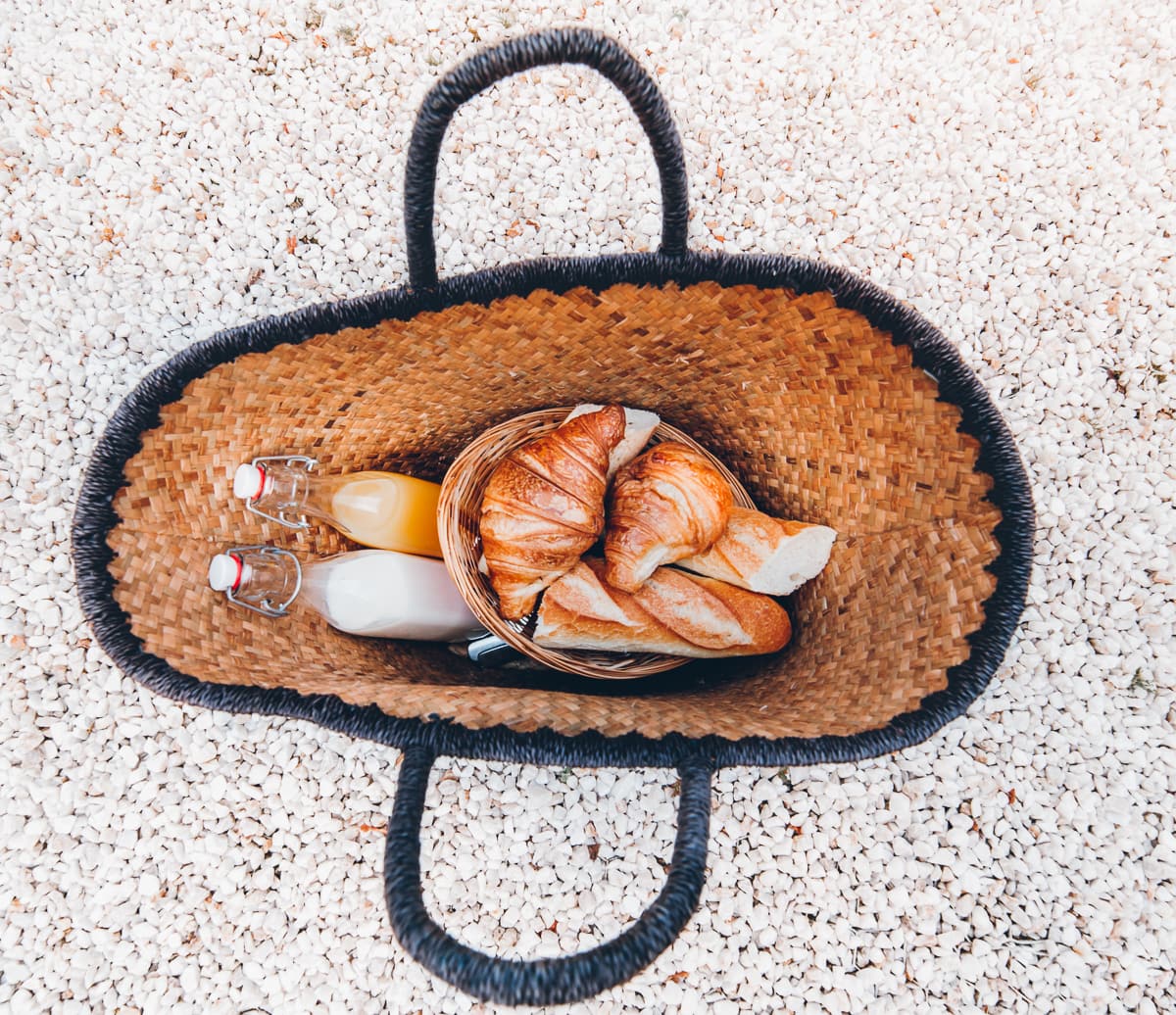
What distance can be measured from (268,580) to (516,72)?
565mm

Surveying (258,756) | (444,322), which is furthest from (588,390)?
(258,756)

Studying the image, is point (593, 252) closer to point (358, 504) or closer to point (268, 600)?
point (358, 504)

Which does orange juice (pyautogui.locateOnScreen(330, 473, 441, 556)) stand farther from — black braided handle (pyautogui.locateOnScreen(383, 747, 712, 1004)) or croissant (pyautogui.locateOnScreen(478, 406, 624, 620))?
black braided handle (pyautogui.locateOnScreen(383, 747, 712, 1004))

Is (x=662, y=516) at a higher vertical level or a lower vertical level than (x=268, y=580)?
higher

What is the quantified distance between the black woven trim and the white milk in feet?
0.64

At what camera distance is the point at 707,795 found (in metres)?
0.62

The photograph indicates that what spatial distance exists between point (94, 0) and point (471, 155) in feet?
1.79

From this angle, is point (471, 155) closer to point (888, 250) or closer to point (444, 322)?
point (444, 322)

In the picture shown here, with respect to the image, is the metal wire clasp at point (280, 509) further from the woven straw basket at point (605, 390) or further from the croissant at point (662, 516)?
the croissant at point (662, 516)

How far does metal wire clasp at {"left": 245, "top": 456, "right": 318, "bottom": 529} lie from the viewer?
32.1 inches

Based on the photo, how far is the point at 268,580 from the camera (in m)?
0.82

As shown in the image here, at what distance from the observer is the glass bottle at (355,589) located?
81 cm

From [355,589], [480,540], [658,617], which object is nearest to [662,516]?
[658,617]

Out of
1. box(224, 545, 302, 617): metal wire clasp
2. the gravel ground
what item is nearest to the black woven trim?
box(224, 545, 302, 617): metal wire clasp
